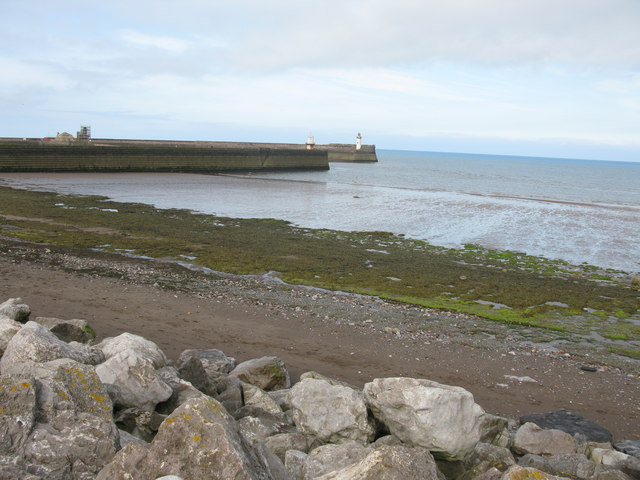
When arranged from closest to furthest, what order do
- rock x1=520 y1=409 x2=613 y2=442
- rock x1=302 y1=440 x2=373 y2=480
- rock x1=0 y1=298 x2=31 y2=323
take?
1. rock x1=302 y1=440 x2=373 y2=480
2. rock x1=520 y1=409 x2=613 y2=442
3. rock x1=0 y1=298 x2=31 y2=323

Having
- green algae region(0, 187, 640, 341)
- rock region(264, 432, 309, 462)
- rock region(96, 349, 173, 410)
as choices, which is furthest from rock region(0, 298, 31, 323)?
green algae region(0, 187, 640, 341)

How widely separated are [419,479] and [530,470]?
74 cm

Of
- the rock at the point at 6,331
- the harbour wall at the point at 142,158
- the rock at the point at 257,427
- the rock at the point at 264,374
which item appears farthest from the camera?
the harbour wall at the point at 142,158

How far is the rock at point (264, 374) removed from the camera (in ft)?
23.3

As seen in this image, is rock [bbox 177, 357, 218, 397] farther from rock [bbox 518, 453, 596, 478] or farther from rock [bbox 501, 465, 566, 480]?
rock [bbox 501, 465, 566, 480]

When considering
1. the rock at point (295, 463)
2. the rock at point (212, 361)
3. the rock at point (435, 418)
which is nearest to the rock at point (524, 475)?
the rock at point (435, 418)

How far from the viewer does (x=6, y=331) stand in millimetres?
6008

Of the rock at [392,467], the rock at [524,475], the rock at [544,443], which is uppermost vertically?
the rock at [392,467]

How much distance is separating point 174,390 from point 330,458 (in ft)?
5.91

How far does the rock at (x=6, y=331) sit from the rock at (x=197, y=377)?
169cm

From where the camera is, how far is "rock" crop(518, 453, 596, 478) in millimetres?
4855

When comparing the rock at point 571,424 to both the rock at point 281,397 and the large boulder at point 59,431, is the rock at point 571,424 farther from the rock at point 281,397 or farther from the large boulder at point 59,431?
the large boulder at point 59,431

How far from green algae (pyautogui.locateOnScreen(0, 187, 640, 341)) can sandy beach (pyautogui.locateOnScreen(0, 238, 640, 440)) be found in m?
1.31

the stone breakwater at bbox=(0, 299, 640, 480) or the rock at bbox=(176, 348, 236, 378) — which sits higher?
the stone breakwater at bbox=(0, 299, 640, 480)
